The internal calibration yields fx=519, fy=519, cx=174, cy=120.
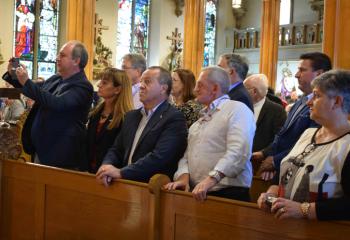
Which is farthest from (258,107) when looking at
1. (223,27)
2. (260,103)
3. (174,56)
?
(223,27)

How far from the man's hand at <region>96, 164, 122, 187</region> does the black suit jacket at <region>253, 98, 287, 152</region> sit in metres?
1.67

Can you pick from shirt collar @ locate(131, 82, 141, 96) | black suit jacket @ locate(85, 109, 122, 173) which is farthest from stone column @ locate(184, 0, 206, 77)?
black suit jacket @ locate(85, 109, 122, 173)

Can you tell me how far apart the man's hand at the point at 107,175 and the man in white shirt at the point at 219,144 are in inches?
13.8

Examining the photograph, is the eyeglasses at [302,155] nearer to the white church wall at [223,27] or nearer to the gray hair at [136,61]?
the gray hair at [136,61]

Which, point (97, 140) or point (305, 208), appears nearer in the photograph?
point (305, 208)

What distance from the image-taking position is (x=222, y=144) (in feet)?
9.69

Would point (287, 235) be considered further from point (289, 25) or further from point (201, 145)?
point (289, 25)

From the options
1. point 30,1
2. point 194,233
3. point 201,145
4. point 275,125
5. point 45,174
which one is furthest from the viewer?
point 30,1

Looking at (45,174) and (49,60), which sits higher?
(49,60)

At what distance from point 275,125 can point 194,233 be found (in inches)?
79.3

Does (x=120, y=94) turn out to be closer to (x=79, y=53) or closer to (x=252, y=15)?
(x=79, y=53)

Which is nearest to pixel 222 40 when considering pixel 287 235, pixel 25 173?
pixel 25 173

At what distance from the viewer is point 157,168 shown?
10.2ft

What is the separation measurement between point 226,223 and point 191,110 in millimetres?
1413
